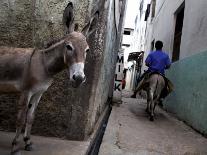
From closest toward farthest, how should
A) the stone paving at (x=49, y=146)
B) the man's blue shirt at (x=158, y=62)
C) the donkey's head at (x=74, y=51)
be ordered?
the donkey's head at (x=74, y=51) < the stone paving at (x=49, y=146) < the man's blue shirt at (x=158, y=62)

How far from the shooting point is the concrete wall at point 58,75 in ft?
15.8

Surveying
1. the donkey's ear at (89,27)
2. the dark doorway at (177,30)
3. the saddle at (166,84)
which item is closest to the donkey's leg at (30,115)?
the donkey's ear at (89,27)

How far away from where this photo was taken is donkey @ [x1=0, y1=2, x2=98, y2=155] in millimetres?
3711

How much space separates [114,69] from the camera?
1298 centimetres

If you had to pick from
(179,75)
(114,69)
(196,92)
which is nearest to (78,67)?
(196,92)

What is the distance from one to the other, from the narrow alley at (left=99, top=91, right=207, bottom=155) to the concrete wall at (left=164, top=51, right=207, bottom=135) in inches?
10.7

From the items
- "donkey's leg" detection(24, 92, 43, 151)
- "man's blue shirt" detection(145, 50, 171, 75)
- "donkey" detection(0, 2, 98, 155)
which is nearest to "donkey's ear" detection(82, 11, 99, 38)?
"donkey" detection(0, 2, 98, 155)

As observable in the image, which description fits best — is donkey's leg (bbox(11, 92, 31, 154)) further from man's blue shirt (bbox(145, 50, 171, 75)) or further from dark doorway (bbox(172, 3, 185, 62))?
dark doorway (bbox(172, 3, 185, 62))

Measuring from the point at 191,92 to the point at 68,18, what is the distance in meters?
5.38

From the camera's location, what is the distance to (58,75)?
16.0ft

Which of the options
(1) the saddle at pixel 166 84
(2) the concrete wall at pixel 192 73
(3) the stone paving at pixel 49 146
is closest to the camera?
(3) the stone paving at pixel 49 146

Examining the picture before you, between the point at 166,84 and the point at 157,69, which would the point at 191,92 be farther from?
the point at 157,69

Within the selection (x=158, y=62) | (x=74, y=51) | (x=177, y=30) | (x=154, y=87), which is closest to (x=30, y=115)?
(x=74, y=51)

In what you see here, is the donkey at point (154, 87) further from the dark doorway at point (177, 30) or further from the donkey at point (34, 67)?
the donkey at point (34, 67)
